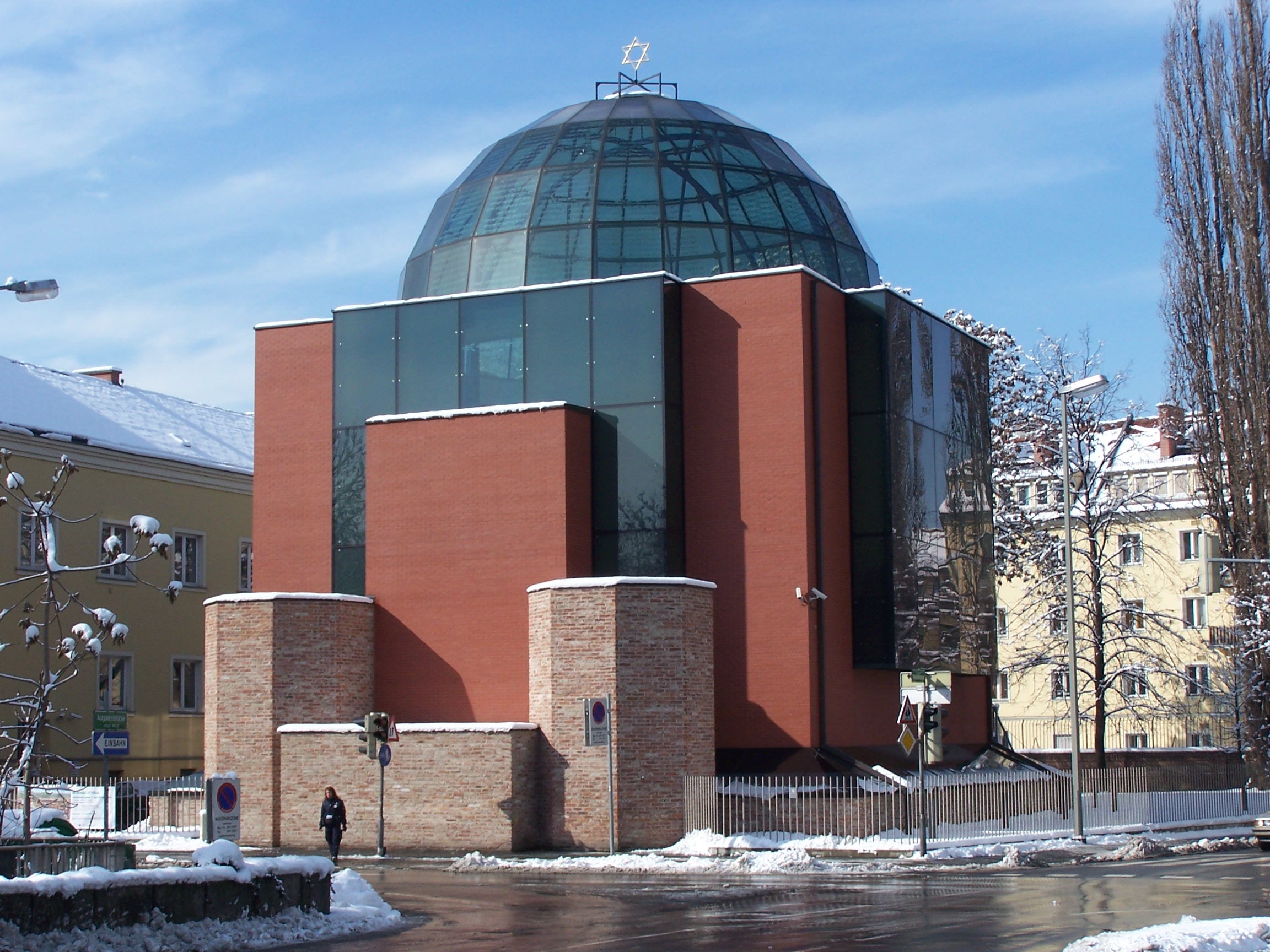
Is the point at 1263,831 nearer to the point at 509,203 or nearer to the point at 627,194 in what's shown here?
the point at 627,194

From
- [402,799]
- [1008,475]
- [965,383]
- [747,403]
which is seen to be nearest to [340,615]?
[402,799]

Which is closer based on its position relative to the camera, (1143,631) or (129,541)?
(129,541)

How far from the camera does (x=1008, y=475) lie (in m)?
48.4

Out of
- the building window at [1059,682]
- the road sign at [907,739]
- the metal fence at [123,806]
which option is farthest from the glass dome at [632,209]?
the building window at [1059,682]

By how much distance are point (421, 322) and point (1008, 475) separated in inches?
843

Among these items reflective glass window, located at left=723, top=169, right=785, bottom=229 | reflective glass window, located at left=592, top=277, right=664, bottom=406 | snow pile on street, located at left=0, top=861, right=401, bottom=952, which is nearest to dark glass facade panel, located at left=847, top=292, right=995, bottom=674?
reflective glass window, located at left=723, top=169, right=785, bottom=229

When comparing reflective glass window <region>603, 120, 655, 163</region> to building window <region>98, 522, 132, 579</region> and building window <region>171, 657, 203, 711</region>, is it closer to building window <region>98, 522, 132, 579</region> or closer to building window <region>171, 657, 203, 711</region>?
building window <region>98, 522, 132, 579</region>

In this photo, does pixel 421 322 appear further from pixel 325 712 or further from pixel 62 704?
pixel 62 704

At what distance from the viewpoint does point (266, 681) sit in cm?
3081

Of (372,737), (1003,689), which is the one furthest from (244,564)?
(1003,689)

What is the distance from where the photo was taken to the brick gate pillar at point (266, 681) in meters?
30.7

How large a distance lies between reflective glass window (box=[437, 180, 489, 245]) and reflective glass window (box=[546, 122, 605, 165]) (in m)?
1.79

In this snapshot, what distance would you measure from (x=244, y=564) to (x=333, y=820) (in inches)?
920

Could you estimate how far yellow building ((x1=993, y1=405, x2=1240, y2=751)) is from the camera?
4516cm
